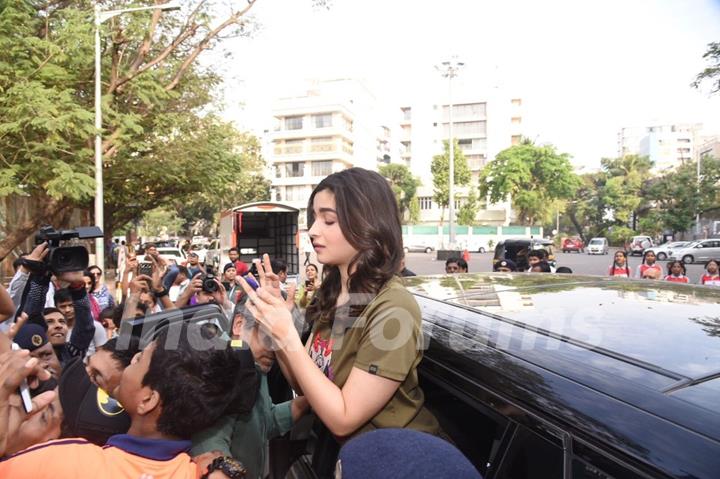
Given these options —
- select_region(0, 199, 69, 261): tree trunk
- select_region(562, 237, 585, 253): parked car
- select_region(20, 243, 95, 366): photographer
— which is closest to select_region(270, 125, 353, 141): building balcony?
select_region(562, 237, 585, 253): parked car

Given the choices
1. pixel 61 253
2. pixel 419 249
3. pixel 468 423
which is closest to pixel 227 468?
pixel 468 423

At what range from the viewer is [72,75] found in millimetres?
10883

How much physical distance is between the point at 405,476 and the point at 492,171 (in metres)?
48.1

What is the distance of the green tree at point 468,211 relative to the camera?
4927cm

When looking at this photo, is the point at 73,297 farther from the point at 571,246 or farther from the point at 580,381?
the point at 571,246

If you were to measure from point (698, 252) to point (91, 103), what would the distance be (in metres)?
29.8

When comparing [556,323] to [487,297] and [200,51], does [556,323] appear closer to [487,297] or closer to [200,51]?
[487,297]

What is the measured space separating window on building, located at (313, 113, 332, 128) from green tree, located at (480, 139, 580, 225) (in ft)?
60.6

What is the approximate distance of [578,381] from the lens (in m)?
1.17

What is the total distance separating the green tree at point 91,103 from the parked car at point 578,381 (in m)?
9.49

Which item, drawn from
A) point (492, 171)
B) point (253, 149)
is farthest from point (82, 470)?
point (492, 171)

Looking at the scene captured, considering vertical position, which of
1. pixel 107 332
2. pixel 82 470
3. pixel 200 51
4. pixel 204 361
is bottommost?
pixel 107 332

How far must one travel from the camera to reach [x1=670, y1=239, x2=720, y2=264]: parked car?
27828 mm

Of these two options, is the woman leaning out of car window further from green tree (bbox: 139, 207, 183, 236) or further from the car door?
green tree (bbox: 139, 207, 183, 236)
